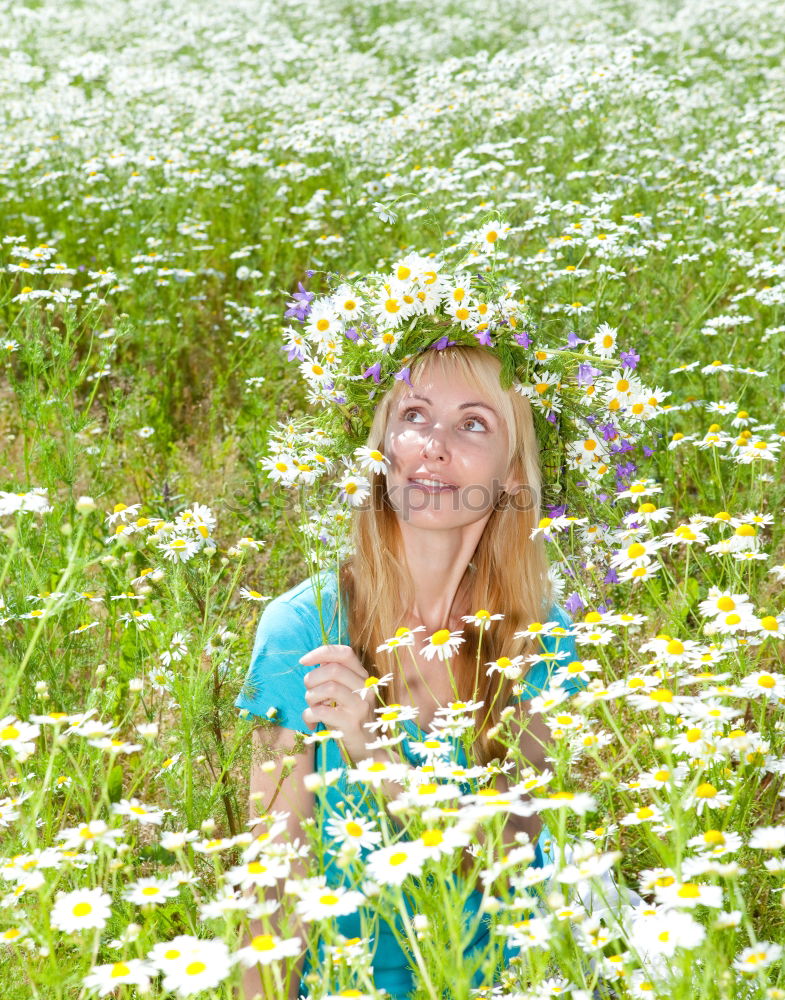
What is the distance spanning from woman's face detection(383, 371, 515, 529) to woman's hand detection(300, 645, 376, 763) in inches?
17.8

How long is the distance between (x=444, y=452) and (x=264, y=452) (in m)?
1.34

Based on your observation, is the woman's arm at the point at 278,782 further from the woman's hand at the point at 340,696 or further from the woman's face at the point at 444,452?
the woman's face at the point at 444,452

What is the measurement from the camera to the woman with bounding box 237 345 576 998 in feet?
Result: 7.81

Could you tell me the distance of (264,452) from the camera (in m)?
3.60

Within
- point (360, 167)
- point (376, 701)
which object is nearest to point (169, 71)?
point (360, 167)

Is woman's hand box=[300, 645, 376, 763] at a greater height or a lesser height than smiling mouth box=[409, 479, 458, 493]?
lesser

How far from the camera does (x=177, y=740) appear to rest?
1985mm

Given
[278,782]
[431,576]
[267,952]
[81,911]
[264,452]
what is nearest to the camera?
[267,952]

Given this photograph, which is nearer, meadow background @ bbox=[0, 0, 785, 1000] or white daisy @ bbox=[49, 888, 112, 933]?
white daisy @ bbox=[49, 888, 112, 933]

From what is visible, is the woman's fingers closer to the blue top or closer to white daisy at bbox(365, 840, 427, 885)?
the blue top

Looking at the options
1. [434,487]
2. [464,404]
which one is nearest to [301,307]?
[464,404]

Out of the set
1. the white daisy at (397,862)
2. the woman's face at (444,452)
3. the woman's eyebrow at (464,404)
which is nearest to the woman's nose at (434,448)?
the woman's face at (444,452)

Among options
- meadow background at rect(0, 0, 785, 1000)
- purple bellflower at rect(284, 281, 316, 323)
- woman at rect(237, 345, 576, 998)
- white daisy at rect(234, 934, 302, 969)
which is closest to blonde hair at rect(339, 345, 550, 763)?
woman at rect(237, 345, 576, 998)

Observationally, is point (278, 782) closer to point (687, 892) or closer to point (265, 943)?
point (265, 943)
